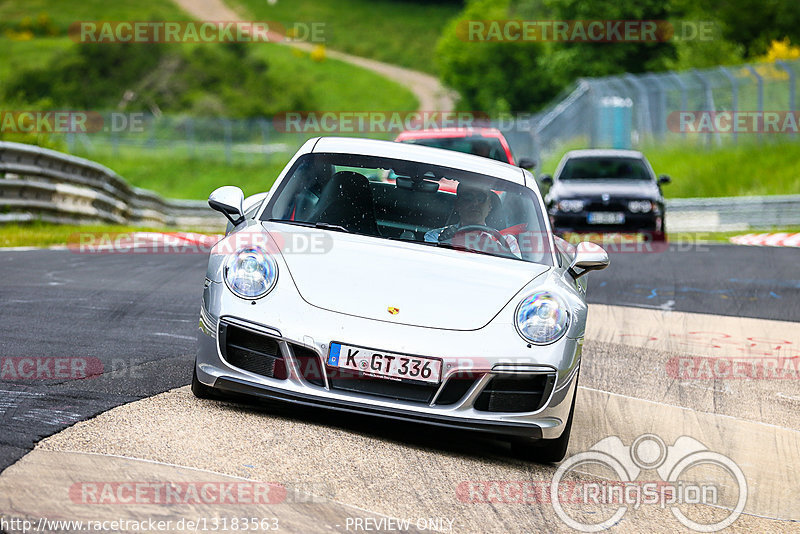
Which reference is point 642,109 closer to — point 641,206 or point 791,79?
point 791,79

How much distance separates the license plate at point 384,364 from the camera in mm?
5023

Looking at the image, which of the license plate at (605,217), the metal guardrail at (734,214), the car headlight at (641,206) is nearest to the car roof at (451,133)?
the license plate at (605,217)

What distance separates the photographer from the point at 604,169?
63.3 ft

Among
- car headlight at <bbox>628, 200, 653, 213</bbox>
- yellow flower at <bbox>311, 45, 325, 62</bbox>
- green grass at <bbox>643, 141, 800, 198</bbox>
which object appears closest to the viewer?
car headlight at <bbox>628, 200, 653, 213</bbox>

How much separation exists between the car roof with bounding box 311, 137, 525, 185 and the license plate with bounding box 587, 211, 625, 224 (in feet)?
36.3

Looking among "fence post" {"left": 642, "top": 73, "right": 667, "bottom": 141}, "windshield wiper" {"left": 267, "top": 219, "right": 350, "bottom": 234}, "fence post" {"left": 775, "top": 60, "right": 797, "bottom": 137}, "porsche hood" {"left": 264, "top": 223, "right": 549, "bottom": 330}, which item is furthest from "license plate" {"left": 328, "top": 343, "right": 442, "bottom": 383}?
"fence post" {"left": 642, "top": 73, "right": 667, "bottom": 141}

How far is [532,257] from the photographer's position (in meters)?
5.90

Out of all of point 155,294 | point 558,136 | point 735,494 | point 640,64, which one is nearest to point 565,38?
point 640,64

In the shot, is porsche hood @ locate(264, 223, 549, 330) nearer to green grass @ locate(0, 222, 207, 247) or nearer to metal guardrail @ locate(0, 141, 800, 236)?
green grass @ locate(0, 222, 207, 247)

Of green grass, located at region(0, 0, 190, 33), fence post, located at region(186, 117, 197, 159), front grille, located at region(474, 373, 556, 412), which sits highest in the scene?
green grass, located at region(0, 0, 190, 33)

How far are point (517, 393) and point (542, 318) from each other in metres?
0.36

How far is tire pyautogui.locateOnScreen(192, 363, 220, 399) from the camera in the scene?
5.41 m

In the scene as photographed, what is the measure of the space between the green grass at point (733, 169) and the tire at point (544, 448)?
2158cm

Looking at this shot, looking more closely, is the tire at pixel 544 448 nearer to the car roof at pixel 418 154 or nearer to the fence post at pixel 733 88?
the car roof at pixel 418 154
